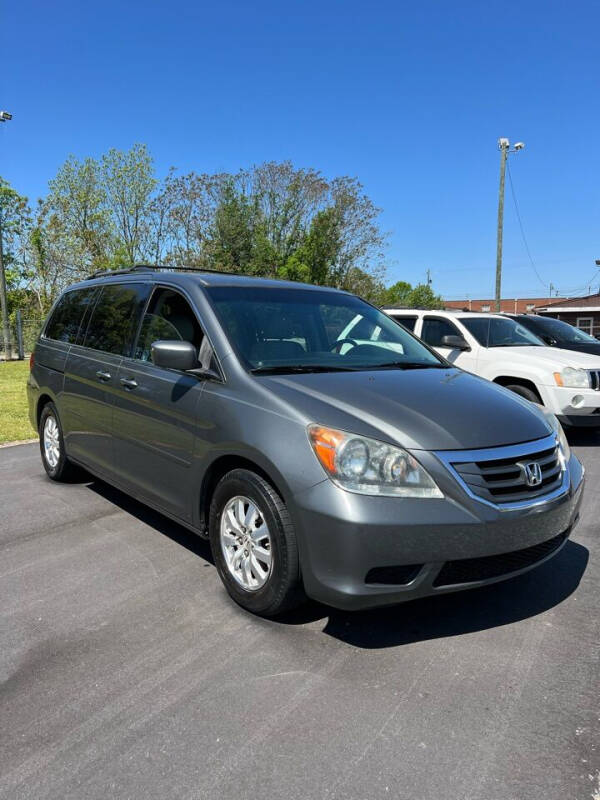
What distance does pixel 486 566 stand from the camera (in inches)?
115

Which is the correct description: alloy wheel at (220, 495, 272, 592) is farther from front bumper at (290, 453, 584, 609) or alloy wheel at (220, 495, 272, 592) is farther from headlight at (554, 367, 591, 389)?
headlight at (554, 367, 591, 389)

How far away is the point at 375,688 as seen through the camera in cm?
268

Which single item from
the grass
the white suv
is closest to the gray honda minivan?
the white suv

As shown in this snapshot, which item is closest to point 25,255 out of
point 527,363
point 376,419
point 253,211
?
point 253,211

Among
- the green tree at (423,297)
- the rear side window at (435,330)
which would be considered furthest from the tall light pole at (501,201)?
the green tree at (423,297)

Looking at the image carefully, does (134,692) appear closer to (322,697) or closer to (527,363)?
(322,697)

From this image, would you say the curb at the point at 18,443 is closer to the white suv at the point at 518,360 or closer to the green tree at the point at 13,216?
the white suv at the point at 518,360

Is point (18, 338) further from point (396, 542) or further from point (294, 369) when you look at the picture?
point (396, 542)

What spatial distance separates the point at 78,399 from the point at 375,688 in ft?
11.3

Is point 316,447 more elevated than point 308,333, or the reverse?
point 308,333

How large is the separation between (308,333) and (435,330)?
594 centimetres

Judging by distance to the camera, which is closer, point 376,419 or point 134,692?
point 134,692

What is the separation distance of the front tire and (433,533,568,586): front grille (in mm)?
684

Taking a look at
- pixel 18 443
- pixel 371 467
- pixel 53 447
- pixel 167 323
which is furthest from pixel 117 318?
pixel 18 443
